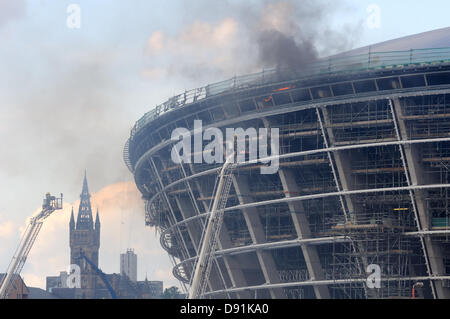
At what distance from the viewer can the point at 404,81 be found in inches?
2329

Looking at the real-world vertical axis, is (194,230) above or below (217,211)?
above

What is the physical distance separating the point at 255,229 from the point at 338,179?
26.5ft

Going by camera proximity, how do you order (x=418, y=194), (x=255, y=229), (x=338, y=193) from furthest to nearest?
(x=255, y=229)
(x=338, y=193)
(x=418, y=194)

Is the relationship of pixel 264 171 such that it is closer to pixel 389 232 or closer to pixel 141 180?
pixel 389 232

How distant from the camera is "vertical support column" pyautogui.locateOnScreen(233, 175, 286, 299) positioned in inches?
2608

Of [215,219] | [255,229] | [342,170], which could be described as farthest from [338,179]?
[215,219]

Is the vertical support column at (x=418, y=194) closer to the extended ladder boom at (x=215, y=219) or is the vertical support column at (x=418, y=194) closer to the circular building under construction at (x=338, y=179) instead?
the circular building under construction at (x=338, y=179)

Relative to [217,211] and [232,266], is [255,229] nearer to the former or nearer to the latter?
[232,266]

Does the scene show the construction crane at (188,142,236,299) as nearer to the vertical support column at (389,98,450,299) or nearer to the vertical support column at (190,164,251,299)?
the vertical support column at (190,164,251,299)

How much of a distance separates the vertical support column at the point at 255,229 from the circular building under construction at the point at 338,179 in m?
0.10

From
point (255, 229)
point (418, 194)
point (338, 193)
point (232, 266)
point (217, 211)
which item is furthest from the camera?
point (232, 266)

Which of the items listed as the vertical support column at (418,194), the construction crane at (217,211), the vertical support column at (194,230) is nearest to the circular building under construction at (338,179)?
the vertical support column at (418,194)

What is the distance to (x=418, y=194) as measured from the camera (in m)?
59.2

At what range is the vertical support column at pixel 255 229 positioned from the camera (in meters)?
66.2
